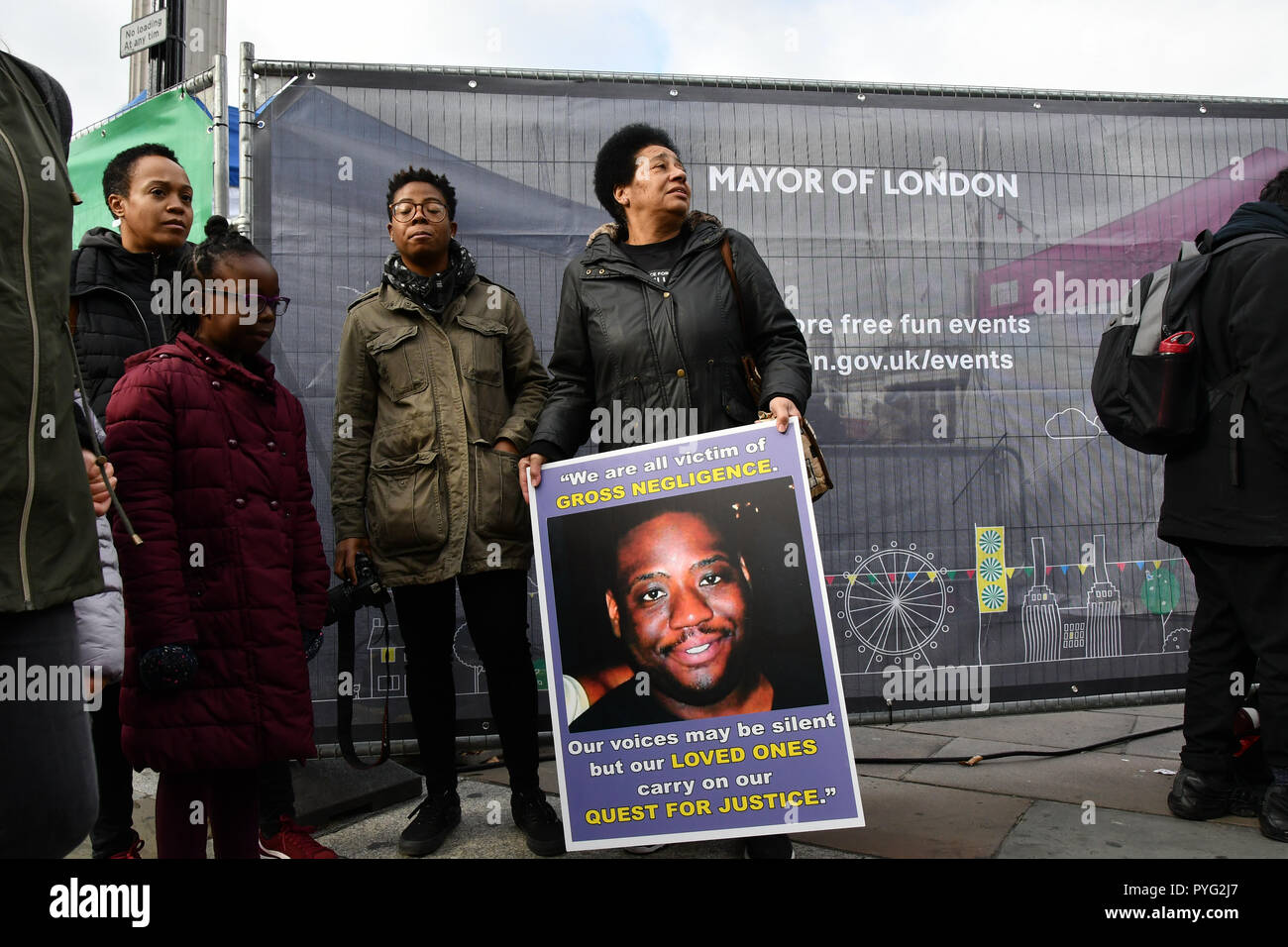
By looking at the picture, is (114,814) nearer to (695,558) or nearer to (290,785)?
(290,785)

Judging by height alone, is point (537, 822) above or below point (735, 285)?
below

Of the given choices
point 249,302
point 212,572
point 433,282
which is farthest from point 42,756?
point 433,282

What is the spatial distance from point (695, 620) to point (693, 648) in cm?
8

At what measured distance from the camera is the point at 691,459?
8.84ft

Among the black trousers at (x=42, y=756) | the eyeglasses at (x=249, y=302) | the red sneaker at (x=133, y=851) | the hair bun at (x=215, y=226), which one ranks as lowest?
the red sneaker at (x=133, y=851)

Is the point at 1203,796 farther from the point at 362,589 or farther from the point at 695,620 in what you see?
the point at 362,589

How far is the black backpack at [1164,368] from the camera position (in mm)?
3166

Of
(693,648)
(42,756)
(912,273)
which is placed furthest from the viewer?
(912,273)

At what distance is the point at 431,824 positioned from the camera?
3025 mm

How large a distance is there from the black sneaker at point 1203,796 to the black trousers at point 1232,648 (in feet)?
0.12

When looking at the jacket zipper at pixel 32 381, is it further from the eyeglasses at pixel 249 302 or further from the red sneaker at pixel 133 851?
the red sneaker at pixel 133 851

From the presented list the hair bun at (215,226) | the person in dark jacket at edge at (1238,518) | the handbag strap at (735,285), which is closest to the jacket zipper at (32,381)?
the hair bun at (215,226)

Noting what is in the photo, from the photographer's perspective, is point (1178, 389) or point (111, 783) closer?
point (111, 783)

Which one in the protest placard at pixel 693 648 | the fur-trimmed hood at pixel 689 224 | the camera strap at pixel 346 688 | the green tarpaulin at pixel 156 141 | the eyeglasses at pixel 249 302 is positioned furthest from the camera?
the green tarpaulin at pixel 156 141
